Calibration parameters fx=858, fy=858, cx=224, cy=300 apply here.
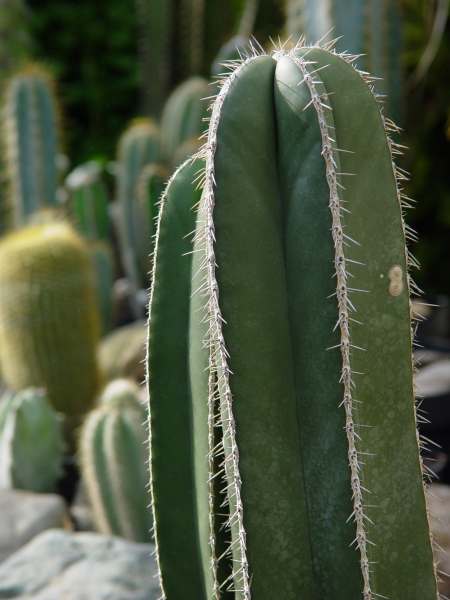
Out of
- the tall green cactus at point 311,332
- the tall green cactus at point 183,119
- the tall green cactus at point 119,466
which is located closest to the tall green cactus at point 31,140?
the tall green cactus at point 183,119

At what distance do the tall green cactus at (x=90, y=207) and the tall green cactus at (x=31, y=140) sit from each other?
150 mm

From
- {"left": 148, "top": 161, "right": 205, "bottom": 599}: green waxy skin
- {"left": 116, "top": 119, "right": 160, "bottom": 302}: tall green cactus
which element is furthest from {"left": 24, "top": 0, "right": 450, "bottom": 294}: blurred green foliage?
{"left": 148, "top": 161, "right": 205, "bottom": 599}: green waxy skin

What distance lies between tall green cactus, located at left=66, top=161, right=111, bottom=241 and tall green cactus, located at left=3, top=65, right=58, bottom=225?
0.15m

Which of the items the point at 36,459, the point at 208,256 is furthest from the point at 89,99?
the point at 208,256

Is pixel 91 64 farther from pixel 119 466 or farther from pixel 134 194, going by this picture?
pixel 119 466

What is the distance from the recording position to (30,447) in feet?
9.20

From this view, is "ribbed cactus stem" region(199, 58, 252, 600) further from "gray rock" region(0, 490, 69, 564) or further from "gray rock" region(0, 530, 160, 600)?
"gray rock" region(0, 490, 69, 564)

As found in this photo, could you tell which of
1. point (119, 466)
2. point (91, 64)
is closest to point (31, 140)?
point (119, 466)

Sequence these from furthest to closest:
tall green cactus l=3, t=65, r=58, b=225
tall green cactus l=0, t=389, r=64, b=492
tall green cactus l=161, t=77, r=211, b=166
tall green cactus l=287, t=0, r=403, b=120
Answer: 1. tall green cactus l=161, t=77, r=211, b=166
2. tall green cactus l=3, t=65, r=58, b=225
3. tall green cactus l=287, t=0, r=403, b=120
4. tall green cactus l=0, t=389, r=64, b=492

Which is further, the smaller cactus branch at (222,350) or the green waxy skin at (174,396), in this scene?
the green waxy skin at (174,396)

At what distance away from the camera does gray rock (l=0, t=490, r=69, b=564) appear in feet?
7.86

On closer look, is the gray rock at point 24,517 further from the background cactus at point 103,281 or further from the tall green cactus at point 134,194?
the tall green cactus at point 134,194

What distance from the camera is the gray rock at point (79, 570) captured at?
6.18 ft

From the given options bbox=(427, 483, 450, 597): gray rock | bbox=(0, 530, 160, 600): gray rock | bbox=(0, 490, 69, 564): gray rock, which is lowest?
bbox=(427, 483, 450, 597): gray rock
